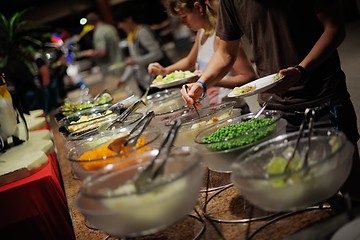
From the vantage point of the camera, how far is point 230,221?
1.47m

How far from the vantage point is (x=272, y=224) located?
138 cm

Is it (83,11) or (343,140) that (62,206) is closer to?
(343,140)

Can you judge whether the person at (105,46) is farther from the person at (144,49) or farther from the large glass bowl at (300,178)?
the large glass bowl at (300,178)

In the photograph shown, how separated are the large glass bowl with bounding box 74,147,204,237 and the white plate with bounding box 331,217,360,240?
35 centimetres

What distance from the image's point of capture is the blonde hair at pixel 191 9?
110 inches

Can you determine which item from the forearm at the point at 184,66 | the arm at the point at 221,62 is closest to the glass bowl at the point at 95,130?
the arm at the point at 221,62

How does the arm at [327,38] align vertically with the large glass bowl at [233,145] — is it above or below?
above

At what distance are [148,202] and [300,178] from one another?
355mm

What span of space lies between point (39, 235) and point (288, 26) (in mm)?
1557

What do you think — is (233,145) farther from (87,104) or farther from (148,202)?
(87,104)

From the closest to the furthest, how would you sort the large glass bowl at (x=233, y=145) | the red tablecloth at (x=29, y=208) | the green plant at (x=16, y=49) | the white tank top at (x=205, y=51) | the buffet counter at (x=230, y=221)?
the buffet counter at (x=230, y=221) → the large glass bowl at (x=233, y=145) → the red tablecloth at (x=29, y=208) → the white tank top at (x=205, y=51) → the green plant at (x=16, y=49)

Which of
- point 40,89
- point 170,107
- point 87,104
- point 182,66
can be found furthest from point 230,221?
point 40,89

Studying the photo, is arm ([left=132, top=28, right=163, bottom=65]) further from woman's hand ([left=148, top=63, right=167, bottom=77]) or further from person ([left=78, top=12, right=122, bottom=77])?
woman's hand ([left=148, top=63, right=167, bottom=77])

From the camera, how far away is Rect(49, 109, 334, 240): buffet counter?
1.34 m
